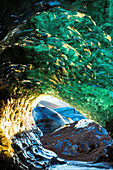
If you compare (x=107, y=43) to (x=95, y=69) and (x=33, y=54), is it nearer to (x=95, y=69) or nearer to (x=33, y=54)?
(x=95, y=69)

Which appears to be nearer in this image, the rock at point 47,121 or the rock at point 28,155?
the rock at point 28,155

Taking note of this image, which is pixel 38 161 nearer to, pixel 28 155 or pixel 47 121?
pixel 28 155

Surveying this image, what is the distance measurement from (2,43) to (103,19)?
0.90 metres

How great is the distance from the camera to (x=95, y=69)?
50.3 inches

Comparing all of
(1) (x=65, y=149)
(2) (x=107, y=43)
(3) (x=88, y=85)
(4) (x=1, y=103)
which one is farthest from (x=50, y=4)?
(1) (x=65, y=149)

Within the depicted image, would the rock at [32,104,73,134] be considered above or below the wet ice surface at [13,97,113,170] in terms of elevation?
below

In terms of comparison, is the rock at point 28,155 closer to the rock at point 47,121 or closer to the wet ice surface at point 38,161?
the wet ice surface at point 38,161

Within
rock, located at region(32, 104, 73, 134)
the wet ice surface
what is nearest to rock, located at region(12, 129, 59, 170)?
the wet ice surface

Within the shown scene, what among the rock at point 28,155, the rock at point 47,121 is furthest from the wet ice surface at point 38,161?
the rock at point 47,121

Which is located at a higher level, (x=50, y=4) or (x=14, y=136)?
(x=50, y=4)

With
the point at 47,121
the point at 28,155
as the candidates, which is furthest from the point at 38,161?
the point at 47,121

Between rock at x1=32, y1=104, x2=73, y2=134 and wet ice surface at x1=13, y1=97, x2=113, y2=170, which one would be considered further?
rock at x1=32, y1=104, x2=73, y2=134

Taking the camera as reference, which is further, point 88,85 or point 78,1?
point 88,85

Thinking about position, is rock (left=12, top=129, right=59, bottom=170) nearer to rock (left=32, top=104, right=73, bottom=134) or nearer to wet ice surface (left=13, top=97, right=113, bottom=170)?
wet ice surface (left=13, top=97, right=113, bottom=170)
